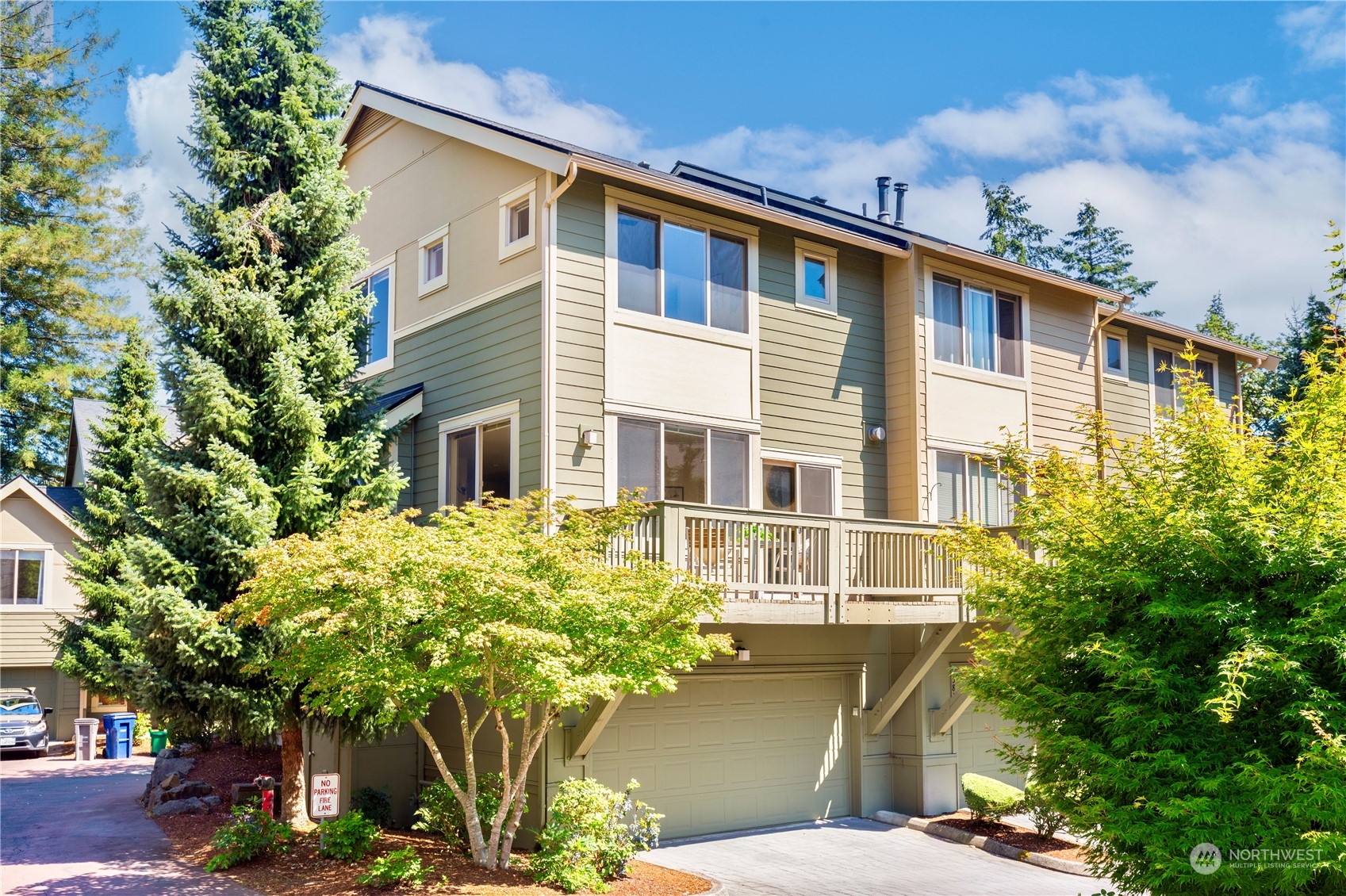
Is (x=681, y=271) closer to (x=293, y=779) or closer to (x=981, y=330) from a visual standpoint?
(x=981, y=330)

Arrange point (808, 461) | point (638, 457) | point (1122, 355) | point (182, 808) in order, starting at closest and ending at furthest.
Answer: point (638, 457) → point (182, 808) → point (808, 461) → point (1122, 355)

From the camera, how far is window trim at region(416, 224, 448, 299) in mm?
16125

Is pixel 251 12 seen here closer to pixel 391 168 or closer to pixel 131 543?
pixel 391 168

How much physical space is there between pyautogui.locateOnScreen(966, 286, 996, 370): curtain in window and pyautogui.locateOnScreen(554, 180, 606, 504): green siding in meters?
6.59

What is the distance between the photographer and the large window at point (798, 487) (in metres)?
15.3

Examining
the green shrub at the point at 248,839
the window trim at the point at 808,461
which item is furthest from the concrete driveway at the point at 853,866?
the window trim at the point at 808,461

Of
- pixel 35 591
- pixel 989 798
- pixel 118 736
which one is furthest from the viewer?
pixel 35 591

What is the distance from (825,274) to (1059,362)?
4941mm

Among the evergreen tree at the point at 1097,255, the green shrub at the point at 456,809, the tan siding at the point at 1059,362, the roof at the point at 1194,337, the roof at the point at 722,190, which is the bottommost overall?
Answer: the green shrub at the point at 456,809

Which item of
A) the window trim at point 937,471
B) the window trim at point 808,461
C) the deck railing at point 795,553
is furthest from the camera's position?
the window trim at point 937,471

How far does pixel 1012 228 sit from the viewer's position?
40.0 metres

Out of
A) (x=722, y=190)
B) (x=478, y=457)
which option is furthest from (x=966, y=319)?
(x=478, y=457)

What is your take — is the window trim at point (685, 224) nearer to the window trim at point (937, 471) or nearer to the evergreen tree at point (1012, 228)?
the window trim at point (937, 471)

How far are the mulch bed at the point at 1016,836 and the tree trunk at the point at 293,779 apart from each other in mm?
8168
